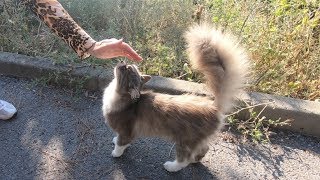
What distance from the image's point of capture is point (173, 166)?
8.30 ft

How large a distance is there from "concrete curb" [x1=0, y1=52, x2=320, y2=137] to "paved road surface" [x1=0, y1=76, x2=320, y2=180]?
6.3 inches

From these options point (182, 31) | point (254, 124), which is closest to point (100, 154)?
point (254, 124)

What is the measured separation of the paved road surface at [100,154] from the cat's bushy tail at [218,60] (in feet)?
2.23

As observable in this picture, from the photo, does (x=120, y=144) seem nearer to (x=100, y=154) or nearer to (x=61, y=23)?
(x=100, y=154)

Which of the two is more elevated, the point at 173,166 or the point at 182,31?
the point at 182,31

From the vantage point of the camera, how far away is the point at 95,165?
8.52 feet

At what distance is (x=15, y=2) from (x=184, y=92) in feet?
7.44

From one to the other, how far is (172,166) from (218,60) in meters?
0.86

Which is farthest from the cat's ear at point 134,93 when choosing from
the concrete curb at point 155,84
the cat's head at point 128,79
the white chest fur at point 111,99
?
the concrete curb at point 155,84

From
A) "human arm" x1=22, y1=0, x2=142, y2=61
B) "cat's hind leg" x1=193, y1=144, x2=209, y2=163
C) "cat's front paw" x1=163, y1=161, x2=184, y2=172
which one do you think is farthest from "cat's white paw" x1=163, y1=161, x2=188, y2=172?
"human arm" x1=22, y1=0, x2=142, y2=61

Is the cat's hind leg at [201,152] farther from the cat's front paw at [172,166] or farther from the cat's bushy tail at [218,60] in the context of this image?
the cat's bushy tail at [218,60]

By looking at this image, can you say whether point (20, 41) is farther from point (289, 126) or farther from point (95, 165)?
point (289, 126)

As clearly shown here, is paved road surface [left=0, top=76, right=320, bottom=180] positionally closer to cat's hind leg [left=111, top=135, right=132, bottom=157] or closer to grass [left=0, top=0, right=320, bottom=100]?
cat's hind leg [left=111, top=135, right=132, bottom=157]

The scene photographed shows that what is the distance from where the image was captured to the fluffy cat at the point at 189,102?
7.22 ft
